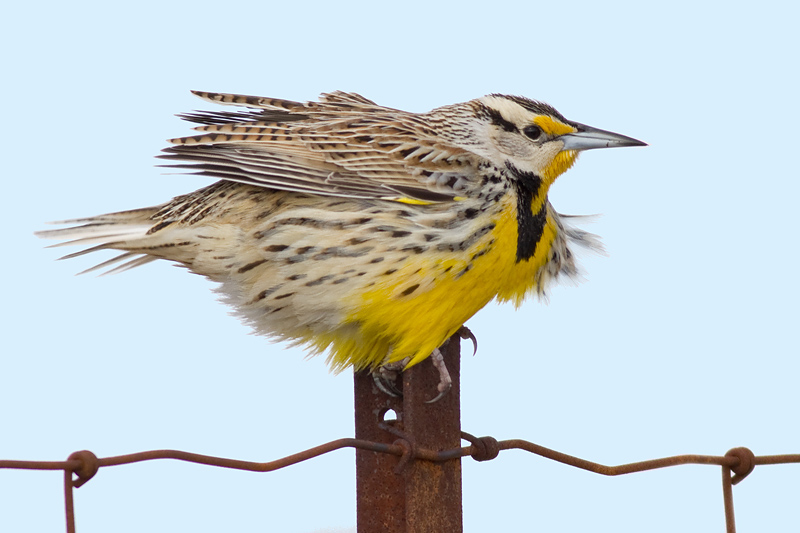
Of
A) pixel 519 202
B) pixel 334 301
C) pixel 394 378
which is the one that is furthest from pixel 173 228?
pixel 519 202

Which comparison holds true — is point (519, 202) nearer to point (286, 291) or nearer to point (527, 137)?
point (527, 137)

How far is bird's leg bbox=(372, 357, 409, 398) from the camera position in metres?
4.34

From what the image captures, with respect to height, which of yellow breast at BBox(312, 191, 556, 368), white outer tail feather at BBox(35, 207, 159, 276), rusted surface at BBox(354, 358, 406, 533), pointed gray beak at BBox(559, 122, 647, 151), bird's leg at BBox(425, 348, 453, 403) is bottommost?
rusted surface at BBox(354, 358, 406, 533)

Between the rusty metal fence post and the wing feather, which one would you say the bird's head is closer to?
the wing feather

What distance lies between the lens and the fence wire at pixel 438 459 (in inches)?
128

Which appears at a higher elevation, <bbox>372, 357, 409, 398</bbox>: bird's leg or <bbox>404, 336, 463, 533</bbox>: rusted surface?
<bbox>372, 357, 409, 398</bbox>: bird's leg

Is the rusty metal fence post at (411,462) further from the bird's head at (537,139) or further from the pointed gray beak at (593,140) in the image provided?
the pointed gray beak at (593,140)

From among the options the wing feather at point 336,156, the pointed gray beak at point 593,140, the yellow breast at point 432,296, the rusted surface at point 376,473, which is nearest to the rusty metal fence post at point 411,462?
the rusted surface at point 376,473

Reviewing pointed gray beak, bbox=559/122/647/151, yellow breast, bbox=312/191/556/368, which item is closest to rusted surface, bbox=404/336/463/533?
yellow breast, bbox=312/191/556/368

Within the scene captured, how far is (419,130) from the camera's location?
4438mm

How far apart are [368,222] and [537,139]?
27.4 inches

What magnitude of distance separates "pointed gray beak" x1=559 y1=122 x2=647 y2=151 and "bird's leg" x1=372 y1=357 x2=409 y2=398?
962mm

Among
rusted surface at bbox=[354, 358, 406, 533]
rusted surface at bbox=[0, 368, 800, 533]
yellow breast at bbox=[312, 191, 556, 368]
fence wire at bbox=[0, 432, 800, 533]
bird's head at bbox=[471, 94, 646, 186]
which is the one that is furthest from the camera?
bird's head at bbox=[471, 94, 646, 186]

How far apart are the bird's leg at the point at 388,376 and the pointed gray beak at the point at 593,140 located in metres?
0.96
